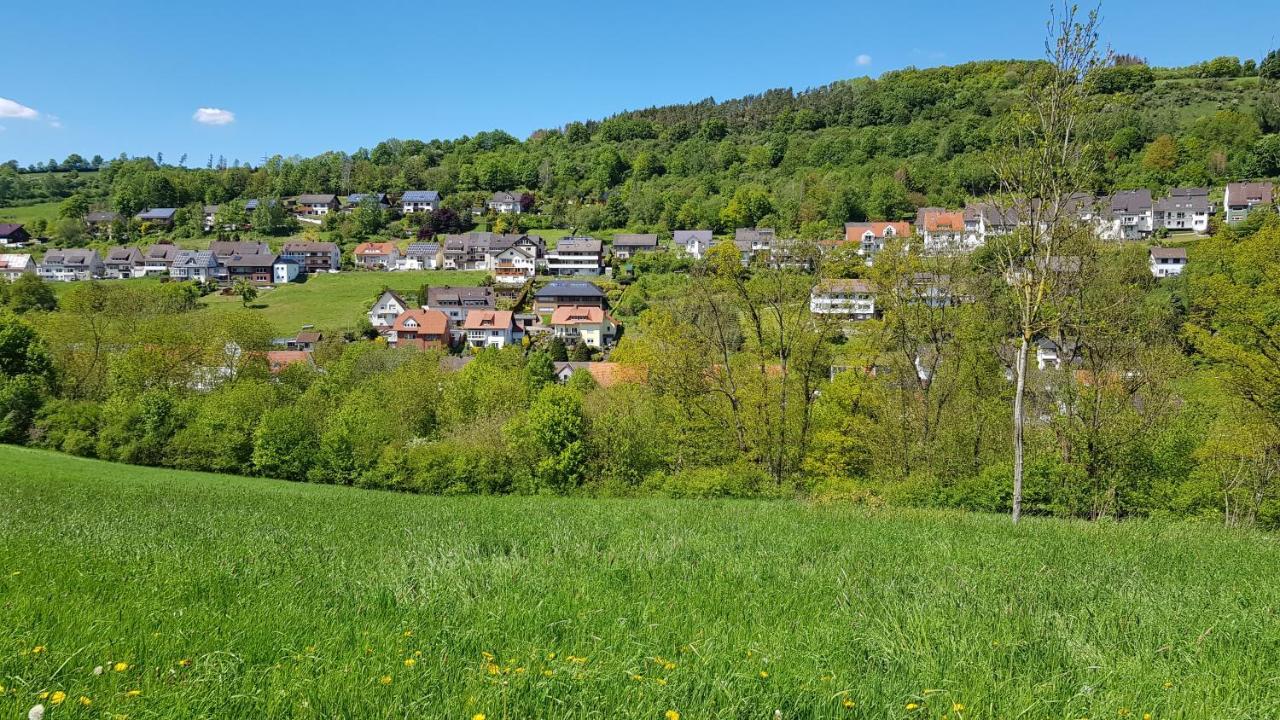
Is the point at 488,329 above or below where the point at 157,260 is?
below

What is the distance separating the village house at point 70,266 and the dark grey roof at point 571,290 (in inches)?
3500

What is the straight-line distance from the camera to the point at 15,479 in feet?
77.8

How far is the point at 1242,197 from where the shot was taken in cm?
9462

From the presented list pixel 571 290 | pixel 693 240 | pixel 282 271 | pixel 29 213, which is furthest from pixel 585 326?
pixel 29 213

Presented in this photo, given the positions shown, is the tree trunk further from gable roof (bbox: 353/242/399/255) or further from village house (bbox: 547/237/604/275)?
gable roof (bbox: 353/242/399/255)

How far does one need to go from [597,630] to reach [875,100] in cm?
21155

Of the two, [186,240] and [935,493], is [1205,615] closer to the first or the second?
[935,493]

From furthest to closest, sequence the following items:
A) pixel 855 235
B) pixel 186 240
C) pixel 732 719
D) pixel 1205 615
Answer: pixel 186 240
pixel 855 235
pixel 1205 615
pixel 732 719

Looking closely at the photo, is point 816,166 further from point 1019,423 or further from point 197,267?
point 1019,423

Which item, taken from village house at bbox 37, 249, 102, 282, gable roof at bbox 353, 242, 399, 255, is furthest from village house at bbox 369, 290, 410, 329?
village house at bbox 37, 249, 102, 282

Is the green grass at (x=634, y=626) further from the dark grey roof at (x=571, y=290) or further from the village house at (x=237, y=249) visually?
the village house at (x=237, y=249)

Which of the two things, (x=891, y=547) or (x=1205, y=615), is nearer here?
(x=1205, y=615)

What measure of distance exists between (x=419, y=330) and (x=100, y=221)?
11581 centimetres

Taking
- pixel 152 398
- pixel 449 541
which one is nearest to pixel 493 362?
pixel 152 398
